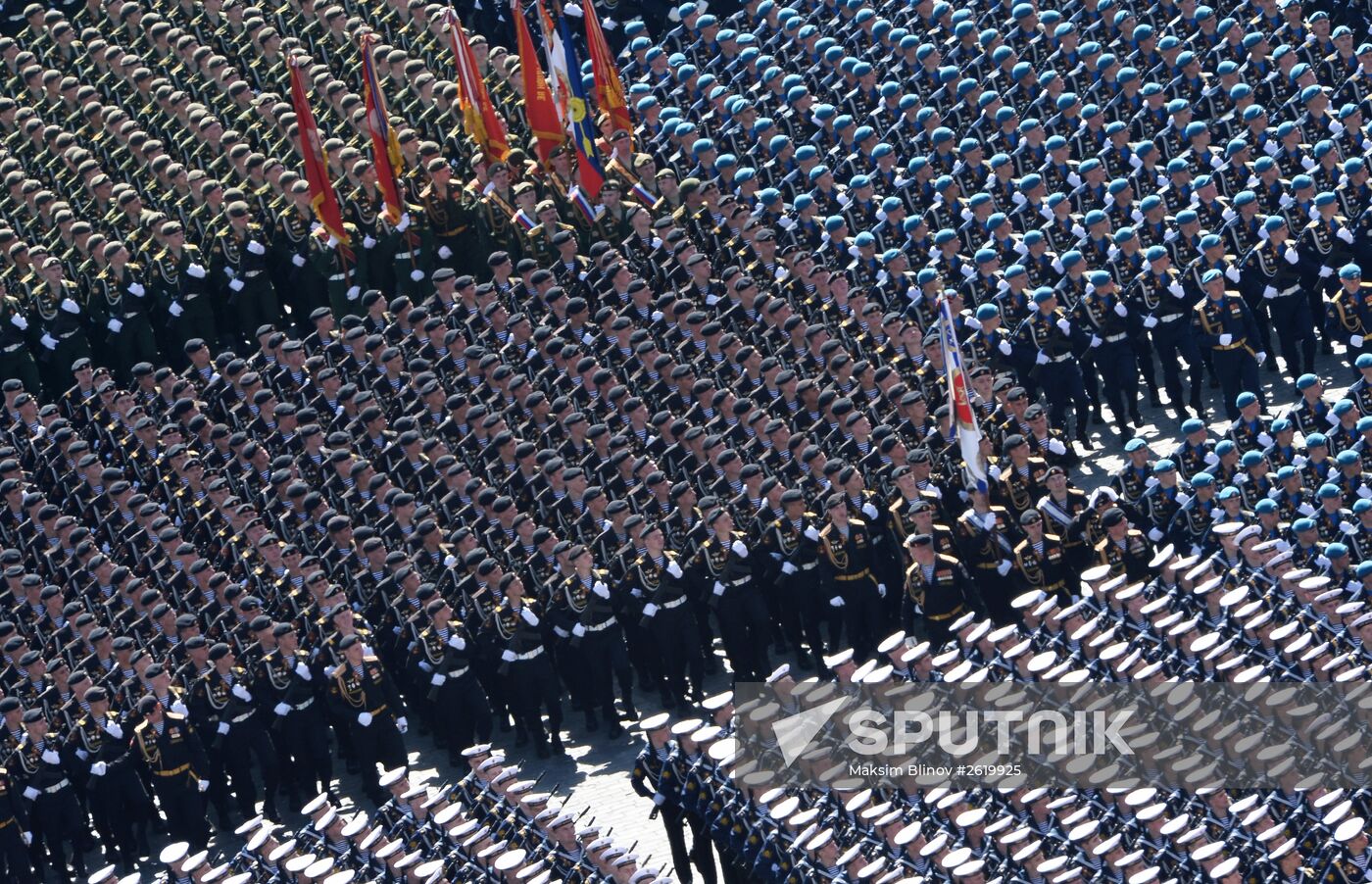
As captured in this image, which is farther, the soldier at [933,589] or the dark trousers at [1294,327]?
the dark trousers at [1294,327]

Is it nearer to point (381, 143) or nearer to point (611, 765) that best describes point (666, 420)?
point (611, 765)

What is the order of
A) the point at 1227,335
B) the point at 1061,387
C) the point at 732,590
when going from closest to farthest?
the point at 732,590 < the point at 1227,335 < the point at 1061,387

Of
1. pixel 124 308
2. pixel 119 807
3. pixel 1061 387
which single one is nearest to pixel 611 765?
pixel 119 807

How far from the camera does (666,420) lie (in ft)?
116

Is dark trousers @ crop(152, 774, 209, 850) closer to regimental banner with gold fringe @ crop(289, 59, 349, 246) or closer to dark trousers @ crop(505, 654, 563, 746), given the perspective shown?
dark trousers @ crop(505, 654, 563, 746)

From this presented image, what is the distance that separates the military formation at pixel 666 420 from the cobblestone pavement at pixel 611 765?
0.40 ft

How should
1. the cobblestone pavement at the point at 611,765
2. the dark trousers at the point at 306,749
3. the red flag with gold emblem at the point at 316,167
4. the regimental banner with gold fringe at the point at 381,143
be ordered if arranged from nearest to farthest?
1. the cobblestone pavement at the point at 611,765
2. the dark trousers at the point at 306,749
3. the red flag with gold emblem at the point at 316,167
4. the regimental banner with gold fringe at the point at 381,143

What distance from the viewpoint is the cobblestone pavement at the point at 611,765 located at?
3262cm

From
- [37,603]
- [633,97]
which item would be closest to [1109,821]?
[37,603]

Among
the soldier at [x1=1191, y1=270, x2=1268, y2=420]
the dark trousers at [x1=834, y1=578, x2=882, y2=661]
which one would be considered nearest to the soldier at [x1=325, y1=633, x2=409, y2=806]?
the dark trousers at [x1=834, y1=578, x2=882, y2=661]

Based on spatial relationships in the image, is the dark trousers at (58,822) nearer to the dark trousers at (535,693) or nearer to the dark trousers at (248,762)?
the dark trousers at (248,762)

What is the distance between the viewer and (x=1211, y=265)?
36.7 meters

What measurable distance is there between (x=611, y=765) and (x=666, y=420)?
3788 mm

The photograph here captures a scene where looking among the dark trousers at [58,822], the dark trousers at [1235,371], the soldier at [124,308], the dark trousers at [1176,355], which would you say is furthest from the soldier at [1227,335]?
Result: the dark trousers at [58,822]
